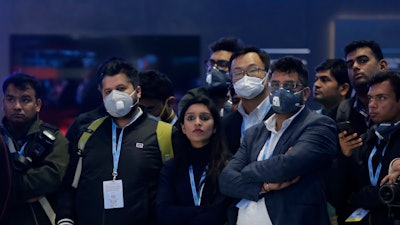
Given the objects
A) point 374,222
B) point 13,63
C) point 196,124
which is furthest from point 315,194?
point 13,63

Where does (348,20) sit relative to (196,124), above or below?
above

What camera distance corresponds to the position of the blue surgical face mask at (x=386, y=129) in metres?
4.45

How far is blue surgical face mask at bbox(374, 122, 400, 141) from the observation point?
14.6ft

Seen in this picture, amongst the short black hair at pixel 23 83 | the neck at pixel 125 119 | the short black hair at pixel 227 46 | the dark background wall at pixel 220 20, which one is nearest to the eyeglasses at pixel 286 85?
the neck at pixel 125 119

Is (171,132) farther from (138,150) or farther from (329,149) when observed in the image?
(329,149)

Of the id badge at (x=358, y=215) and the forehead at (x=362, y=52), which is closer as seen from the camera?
the id badge at (x=358, y=215)

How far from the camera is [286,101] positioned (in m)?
4.39

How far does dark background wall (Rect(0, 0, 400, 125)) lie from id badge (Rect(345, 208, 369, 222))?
445 cm

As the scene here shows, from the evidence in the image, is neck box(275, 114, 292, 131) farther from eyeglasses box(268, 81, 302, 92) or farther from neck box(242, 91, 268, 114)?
neck box(242, 91, 268, 114)

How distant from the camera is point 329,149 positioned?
425cm

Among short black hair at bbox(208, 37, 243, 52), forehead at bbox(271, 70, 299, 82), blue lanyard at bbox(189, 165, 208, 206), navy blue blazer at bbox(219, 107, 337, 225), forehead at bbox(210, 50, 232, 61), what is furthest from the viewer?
short black hair at bbox(208, 37, 243, 52)

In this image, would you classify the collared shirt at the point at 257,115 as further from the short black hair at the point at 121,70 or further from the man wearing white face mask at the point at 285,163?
the short black hair at the point at 121,70

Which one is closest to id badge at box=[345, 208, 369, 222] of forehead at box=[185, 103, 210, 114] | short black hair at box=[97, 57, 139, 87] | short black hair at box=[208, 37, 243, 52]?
forehead at box=[185, 103, 210, 114]

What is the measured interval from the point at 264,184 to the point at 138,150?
0.97 meters
